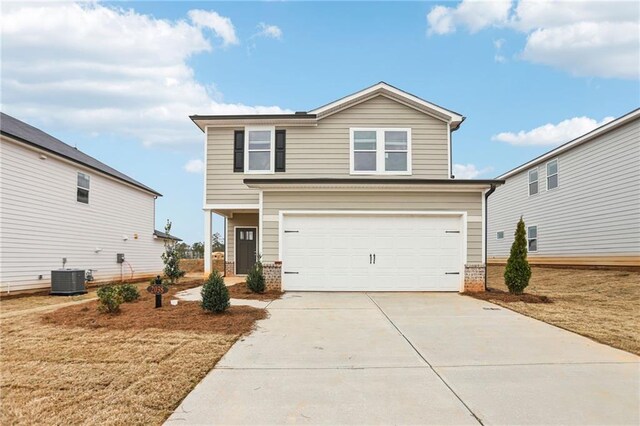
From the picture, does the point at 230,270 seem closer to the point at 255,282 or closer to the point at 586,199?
the point at 255,282

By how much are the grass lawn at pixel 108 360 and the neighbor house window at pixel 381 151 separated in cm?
756

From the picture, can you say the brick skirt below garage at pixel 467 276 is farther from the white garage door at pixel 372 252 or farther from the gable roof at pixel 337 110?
the gable roof at pixel 337 110

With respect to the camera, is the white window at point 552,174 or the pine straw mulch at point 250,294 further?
the white window at point 552,174

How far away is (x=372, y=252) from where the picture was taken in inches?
458

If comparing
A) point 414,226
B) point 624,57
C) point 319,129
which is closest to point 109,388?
point 414,226

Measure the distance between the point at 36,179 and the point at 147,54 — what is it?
18.5 ft

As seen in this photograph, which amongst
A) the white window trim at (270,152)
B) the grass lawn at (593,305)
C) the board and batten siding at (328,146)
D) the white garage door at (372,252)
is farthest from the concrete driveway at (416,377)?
the white window trim at (270,152)

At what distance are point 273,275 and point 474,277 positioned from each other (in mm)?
5845

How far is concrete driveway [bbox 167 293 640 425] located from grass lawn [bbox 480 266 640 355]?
53 centimetres

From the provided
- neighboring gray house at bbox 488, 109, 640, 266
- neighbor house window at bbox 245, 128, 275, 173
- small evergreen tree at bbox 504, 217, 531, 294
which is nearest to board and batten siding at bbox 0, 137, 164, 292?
neighbor house window at bbox 245, 128, 275, 173

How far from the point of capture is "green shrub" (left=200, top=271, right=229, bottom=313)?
24.6 feet

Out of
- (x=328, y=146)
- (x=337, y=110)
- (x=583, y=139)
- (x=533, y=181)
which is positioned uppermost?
(x=337, y=110)

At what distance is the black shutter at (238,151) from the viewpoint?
47.1ft

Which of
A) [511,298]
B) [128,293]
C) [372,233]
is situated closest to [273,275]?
[372,233]
